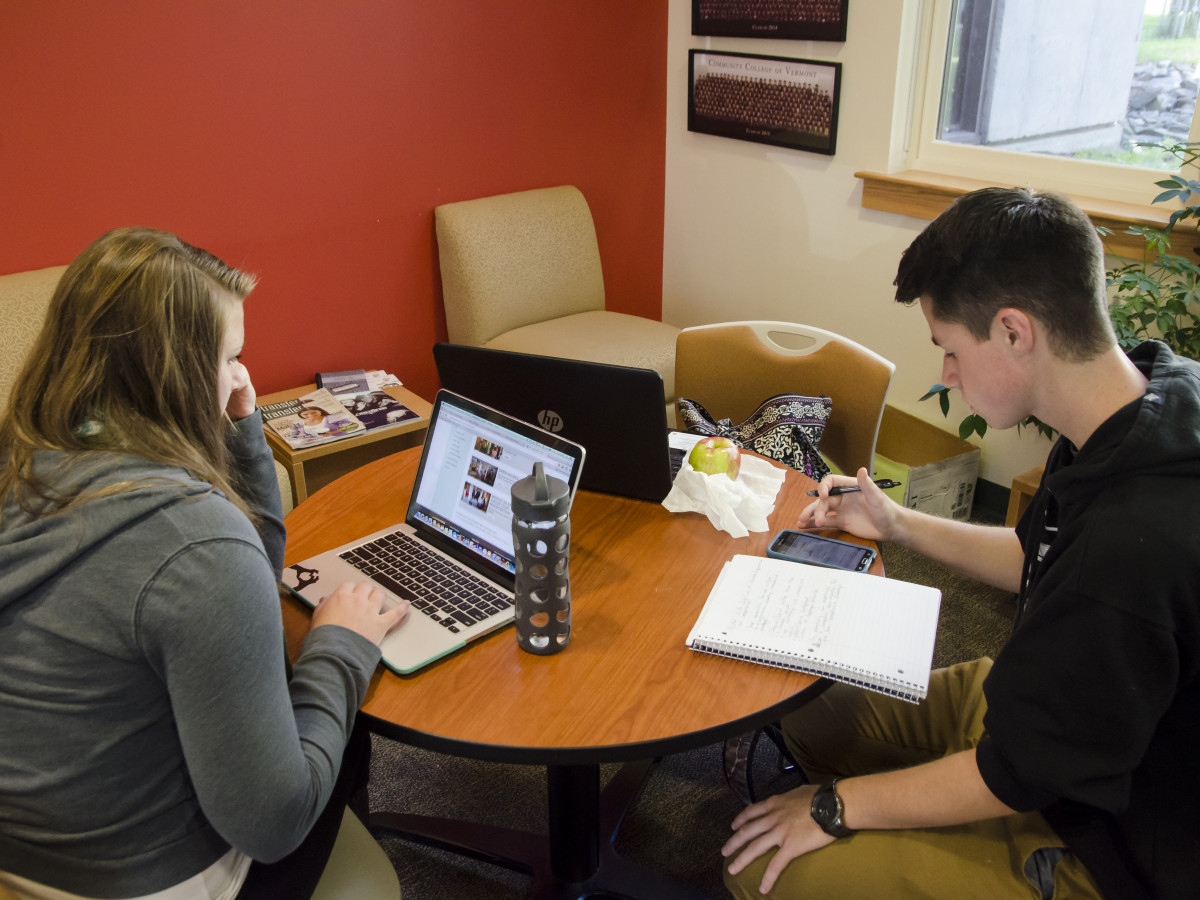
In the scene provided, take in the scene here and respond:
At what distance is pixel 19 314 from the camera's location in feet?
7.97

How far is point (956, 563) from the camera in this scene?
61.5 inches

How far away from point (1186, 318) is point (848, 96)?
1.30 meters

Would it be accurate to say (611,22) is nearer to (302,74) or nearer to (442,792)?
(302,74)

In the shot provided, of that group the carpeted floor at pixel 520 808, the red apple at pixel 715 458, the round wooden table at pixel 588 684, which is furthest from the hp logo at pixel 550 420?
the carpeted floor at pixel 520 808

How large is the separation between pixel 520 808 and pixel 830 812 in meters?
0.92

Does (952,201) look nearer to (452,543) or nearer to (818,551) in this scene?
(818,551)

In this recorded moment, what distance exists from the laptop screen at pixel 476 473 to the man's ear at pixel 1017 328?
22.4 inches

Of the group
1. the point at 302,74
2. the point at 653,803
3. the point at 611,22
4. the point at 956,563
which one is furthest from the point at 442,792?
the point at 611,22

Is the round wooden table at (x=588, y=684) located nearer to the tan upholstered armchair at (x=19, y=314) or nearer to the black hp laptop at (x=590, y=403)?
the black hp laptop at (x=590, y=403)

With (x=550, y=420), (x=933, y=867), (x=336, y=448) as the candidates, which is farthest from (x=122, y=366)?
(x=336, y=448)

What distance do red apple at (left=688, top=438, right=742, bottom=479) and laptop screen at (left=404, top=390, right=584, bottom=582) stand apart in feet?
1.46

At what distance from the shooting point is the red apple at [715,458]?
172cm

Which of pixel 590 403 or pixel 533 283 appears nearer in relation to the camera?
pixel 590 403

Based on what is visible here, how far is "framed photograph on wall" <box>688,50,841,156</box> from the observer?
323 cm
